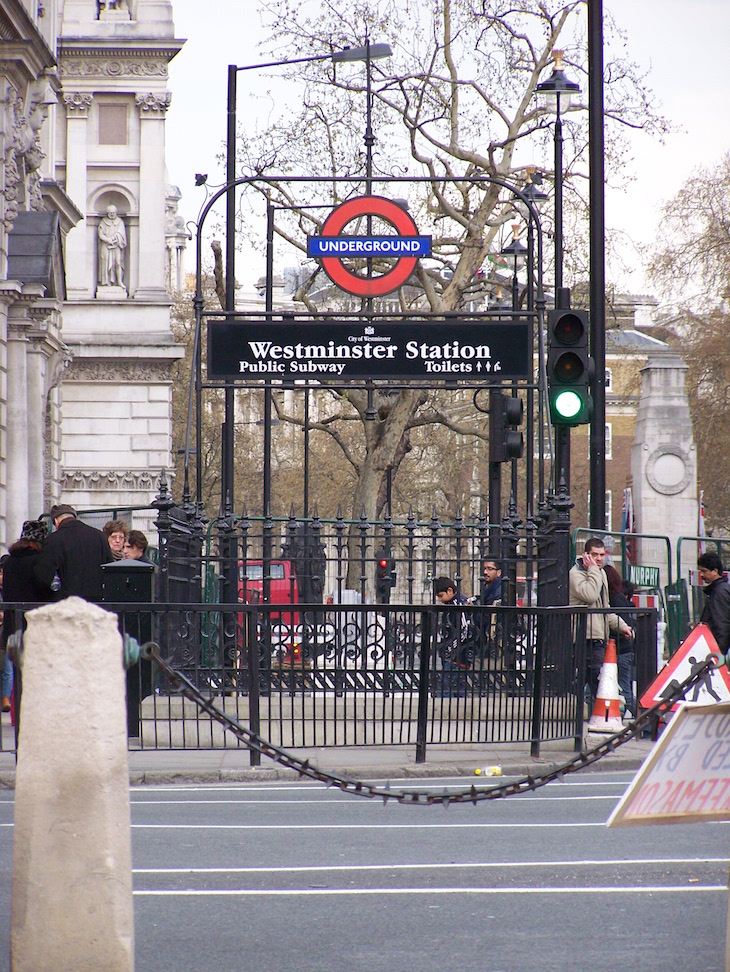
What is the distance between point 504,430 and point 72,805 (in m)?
15.3

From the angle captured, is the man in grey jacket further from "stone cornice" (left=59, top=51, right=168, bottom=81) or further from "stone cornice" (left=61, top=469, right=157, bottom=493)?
"stone cornice" (left=59, top=51, right=168, bottom=81)

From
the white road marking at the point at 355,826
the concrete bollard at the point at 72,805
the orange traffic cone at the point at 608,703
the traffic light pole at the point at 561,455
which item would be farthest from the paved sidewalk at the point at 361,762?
the concrete bollard at the point at 72,805

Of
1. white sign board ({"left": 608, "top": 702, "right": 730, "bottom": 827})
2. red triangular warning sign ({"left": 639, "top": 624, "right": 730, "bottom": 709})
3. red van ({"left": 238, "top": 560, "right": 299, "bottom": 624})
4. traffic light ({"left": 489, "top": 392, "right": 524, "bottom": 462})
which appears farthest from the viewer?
traffic light ({"left": 489, "top": 392, "right": 524, "bottom": 462})

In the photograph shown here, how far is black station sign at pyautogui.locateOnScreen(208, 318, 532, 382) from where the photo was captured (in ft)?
52.1

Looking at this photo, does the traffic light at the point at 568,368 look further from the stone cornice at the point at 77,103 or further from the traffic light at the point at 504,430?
the stone cornice at the point at 77,103

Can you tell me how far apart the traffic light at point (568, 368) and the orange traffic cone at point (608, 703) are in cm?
226

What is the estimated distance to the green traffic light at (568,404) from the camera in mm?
14578

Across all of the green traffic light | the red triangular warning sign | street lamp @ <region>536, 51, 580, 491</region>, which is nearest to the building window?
street lamp @ <region>536, 51, 580, 491</region>

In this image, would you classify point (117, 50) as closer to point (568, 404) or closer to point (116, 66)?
point (116, 66)

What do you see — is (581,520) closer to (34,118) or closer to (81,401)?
(81,401)

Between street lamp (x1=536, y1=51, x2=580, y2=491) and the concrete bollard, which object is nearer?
the concrete bollard

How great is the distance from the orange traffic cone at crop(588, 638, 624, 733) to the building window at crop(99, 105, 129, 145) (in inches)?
1396

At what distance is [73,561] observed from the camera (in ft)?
45.0

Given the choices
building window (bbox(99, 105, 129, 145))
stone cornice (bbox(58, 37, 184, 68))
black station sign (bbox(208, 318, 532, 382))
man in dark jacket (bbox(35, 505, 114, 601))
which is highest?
stone cornice (bbox(58, 37, 184, 68))
